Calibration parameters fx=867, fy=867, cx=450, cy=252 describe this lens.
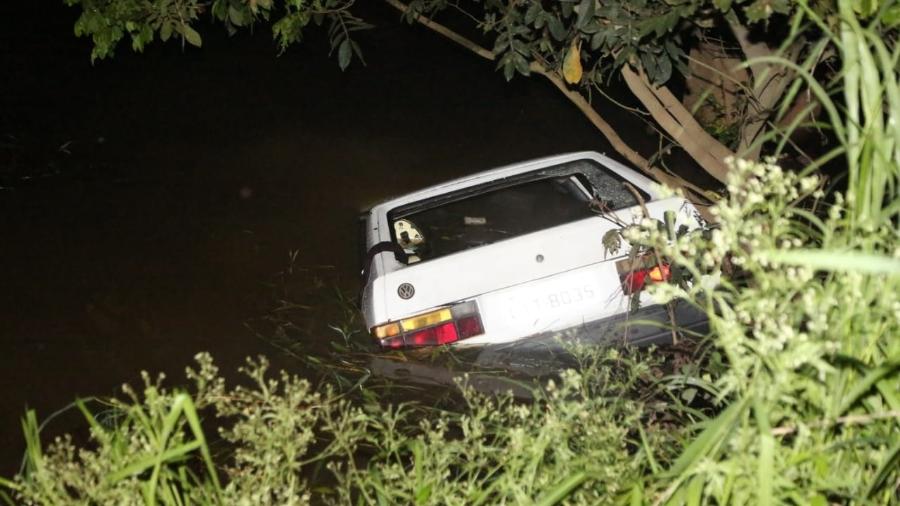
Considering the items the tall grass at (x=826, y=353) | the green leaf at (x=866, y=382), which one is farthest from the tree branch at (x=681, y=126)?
the green leaf at (x=866, y=382)

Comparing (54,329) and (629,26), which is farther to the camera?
(54,329)

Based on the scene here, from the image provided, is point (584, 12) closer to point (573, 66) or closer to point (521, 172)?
point (573, 66)

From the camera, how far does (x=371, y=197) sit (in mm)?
10805

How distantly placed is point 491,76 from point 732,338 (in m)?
15.2

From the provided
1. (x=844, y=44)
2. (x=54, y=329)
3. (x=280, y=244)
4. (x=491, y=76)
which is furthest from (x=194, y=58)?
(x=844, y=44)

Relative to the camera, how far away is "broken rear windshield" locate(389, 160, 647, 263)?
17.0 ft

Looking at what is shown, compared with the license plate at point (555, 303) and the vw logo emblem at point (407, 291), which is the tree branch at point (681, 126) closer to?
the license plate at point (555, 303)

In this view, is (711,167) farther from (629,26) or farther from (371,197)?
(371,197)

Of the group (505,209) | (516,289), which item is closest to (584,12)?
(516,289)

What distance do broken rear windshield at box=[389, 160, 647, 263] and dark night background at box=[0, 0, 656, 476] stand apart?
1.30m

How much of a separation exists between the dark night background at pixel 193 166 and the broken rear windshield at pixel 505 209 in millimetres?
1303

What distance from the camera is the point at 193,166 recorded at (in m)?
11.8

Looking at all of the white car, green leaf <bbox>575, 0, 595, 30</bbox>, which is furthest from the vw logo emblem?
green leaf <bbox>575, 0, 595, 30</bbox>

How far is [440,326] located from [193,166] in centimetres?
814
